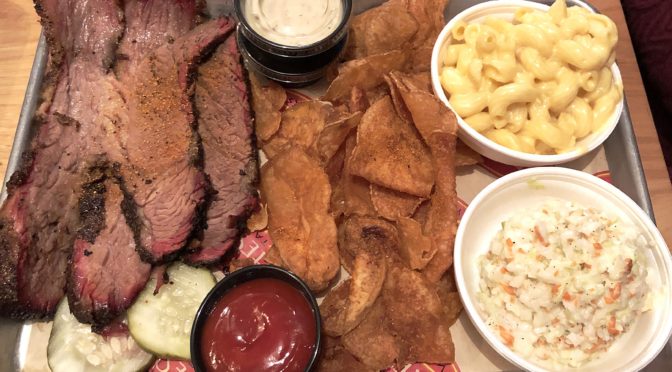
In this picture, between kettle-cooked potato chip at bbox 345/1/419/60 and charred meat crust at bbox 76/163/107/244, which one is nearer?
charred meat crust at bbox 76/163/107/244

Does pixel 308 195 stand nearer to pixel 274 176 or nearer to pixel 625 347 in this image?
pixel 274 176

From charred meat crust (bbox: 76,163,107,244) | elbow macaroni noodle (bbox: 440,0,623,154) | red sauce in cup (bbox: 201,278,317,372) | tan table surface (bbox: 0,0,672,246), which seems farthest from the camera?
tan table surface (bbox: 0,0,672,246)

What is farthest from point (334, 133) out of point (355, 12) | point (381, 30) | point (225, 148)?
point (355, 12)

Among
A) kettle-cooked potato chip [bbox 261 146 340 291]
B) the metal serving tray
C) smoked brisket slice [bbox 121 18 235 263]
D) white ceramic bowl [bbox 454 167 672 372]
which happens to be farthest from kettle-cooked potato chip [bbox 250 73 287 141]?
white ceramic bowl [bbox 454 167 672 372]

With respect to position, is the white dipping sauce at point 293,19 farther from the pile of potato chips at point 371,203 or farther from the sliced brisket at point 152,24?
the sliced brisket at point 152,24

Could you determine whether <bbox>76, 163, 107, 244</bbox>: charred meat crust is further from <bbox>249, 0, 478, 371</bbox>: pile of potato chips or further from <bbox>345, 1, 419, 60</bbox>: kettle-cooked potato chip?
<bbox>345, 1, 419, 60</bbox>: kettle-cooked potato chip

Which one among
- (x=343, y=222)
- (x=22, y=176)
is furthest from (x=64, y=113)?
(x=343, y=222)
